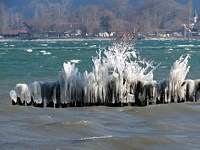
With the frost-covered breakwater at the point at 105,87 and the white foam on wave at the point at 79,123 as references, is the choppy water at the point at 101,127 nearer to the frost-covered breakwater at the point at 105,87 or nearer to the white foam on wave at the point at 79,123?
the white foam on wave at the point at 79,123

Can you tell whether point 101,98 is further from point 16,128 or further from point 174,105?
point 16,128

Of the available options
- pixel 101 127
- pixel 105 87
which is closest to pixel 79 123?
pixel 101 127

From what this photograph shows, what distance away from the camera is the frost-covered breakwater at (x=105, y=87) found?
22.0 meters

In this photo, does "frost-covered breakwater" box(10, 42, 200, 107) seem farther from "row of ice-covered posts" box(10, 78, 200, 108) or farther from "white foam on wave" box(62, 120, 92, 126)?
"white foam on wave" box(62, 120, 92, 126)

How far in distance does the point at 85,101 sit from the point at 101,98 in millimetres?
522

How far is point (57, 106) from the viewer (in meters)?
22.2

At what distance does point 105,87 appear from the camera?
22.1m

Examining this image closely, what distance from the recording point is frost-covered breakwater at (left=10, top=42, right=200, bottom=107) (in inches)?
865

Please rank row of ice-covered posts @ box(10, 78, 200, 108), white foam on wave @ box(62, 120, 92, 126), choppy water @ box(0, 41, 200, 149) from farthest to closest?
row of ice-covered posts @ box(10, 78, 200, 108)
white foam on wave @ box(62, 120, 92, 126)
choppy water @ box(0, 41, 200, 149)

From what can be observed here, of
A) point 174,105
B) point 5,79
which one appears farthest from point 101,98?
point 5,79

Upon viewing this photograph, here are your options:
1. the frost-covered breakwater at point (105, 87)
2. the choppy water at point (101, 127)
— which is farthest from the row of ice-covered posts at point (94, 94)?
the choppy water at point (101, 127)

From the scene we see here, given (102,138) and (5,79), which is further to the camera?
(5,79)

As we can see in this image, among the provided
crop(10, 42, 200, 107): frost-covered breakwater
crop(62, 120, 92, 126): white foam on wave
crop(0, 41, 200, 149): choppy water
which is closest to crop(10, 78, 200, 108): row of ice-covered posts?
crop(10, 42, 200, 107): frost-covered breakwater

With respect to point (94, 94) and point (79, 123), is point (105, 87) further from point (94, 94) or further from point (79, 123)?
point (79, 123)
